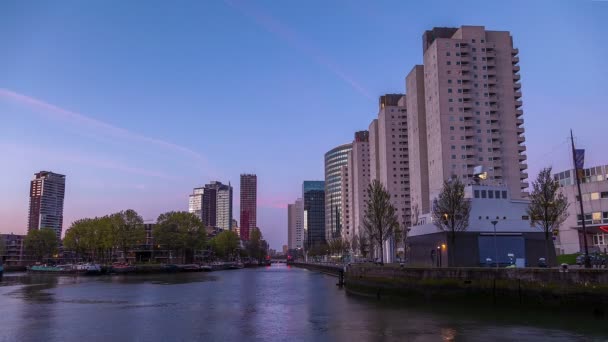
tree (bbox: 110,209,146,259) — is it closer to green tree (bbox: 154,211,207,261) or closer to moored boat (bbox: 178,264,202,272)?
green tree (bbox: 154,211,207,261)

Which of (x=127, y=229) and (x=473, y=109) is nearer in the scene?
(x=473, y=109)

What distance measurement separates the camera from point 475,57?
484 feet

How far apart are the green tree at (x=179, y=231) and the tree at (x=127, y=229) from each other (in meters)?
8.62

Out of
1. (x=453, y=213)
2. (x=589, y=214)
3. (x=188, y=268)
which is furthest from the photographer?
(x=188, y=268)

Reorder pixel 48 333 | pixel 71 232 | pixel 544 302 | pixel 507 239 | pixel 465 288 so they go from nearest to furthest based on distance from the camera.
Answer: pixel 48 333 → pixel 544 302 → pixel 465 288 → pixel 507 239 → pixel 71 232

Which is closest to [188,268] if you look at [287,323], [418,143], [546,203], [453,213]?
[418,143]

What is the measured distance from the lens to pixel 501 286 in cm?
4594

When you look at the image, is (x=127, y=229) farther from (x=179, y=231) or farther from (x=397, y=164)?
(x=397, y=164)

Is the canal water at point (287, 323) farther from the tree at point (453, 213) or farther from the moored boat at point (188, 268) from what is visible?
the moored boat at point (188, 268)

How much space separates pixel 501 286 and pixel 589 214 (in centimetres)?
6305

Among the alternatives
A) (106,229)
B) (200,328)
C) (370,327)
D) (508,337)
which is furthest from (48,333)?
(106,229)

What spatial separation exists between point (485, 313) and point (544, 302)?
5094 millimetres

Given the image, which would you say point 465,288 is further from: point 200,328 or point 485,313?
point 200,328

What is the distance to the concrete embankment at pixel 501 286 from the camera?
130ft
